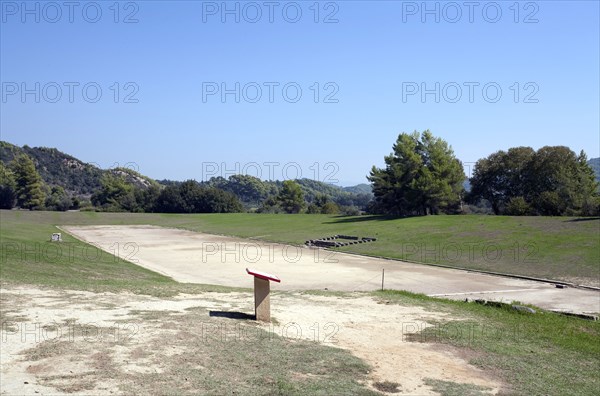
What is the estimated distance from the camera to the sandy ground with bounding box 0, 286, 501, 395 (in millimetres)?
7320

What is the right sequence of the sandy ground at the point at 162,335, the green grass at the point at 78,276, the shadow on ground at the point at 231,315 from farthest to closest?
the green grass at the point at 78,276, the shadow on ground at the point at 231,315, the sandy ground at the point at 162,335

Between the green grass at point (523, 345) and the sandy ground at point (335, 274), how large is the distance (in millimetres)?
4224

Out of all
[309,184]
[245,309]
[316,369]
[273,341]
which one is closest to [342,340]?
[273,341]

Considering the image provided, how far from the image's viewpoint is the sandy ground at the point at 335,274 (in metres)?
20.4

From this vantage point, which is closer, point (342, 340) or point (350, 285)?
point (342, 340)

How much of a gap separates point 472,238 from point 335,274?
1644 centimetres

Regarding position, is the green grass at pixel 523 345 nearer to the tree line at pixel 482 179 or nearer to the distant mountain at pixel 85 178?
the tree line at pixel 482 179

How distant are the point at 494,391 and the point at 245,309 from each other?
6122 millimetres

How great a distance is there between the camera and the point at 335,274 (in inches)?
1043

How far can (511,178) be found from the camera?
211 feet

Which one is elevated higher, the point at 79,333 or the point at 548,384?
the point at 79,333

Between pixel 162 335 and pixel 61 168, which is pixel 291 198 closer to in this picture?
pixel 61 168

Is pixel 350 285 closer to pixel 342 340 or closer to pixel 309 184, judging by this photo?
pixel 342 340

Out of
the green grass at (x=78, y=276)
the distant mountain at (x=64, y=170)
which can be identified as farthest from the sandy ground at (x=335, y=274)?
the distant mountain at (x=64, y=170)
